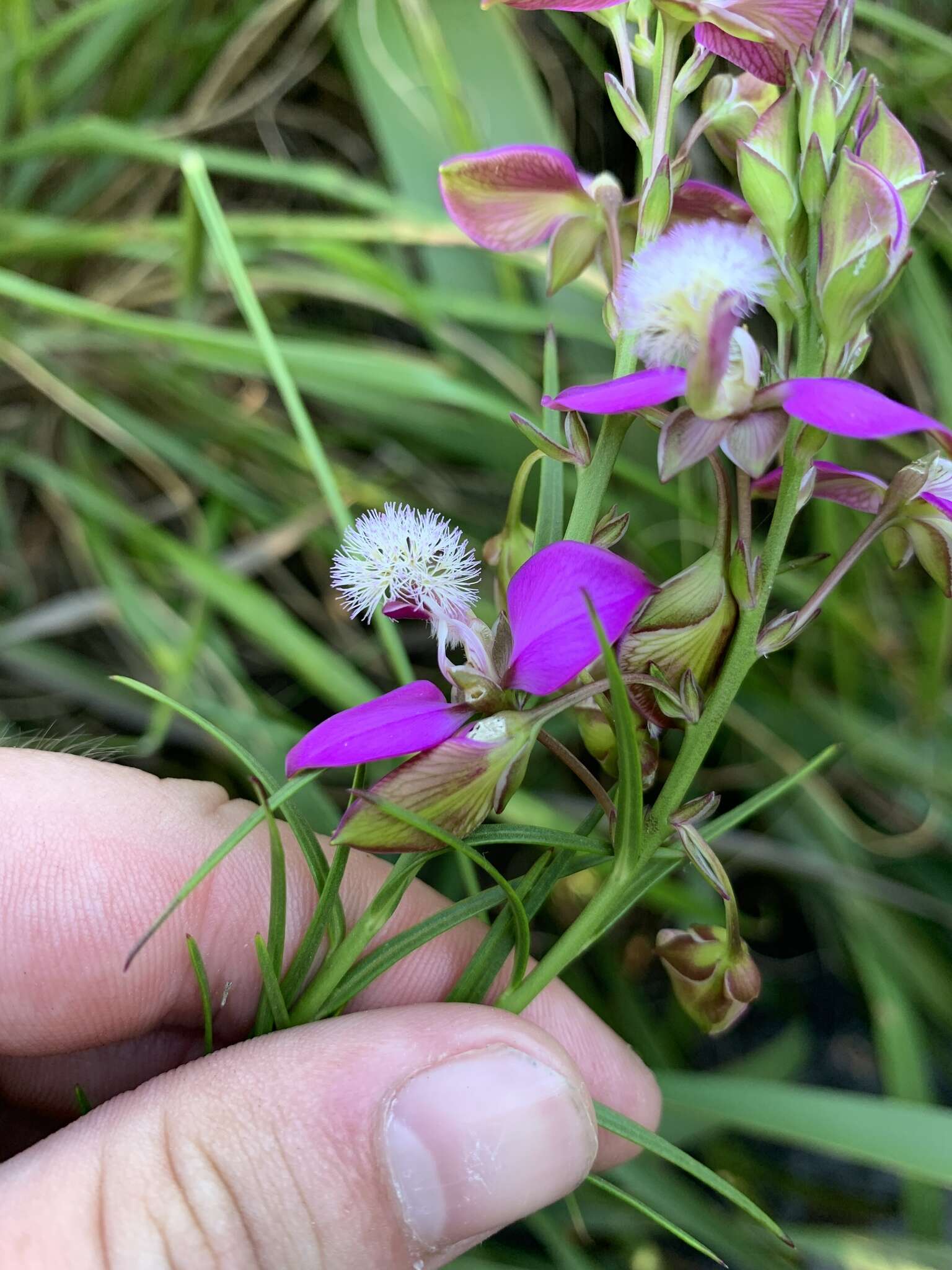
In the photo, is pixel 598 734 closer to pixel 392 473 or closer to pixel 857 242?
pixel 857 242

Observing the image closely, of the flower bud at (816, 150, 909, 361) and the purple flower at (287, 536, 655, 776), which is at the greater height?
the flower bud at (816, 150, 909, 361)

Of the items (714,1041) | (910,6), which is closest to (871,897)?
(714,1041)

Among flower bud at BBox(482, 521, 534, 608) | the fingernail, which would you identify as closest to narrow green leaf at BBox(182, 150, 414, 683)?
flower bud at BBox(482, 521, 534, 608)

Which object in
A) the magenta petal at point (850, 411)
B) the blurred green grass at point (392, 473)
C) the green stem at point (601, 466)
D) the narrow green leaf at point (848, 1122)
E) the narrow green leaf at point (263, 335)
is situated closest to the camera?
the magenta petal at point (850, 411)

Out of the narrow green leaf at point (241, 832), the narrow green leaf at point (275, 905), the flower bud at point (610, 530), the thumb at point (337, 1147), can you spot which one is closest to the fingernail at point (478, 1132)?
the thumb at point (337, 1147)

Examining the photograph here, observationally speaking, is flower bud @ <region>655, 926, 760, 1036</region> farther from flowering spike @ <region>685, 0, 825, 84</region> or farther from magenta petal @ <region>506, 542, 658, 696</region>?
flowering spike @ <region>685, 0, 825, 84</region>

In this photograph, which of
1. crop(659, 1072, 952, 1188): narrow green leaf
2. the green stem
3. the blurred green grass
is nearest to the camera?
the green stem

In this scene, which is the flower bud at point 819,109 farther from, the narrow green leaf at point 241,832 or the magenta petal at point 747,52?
the narrow green leaf at point 241,832
